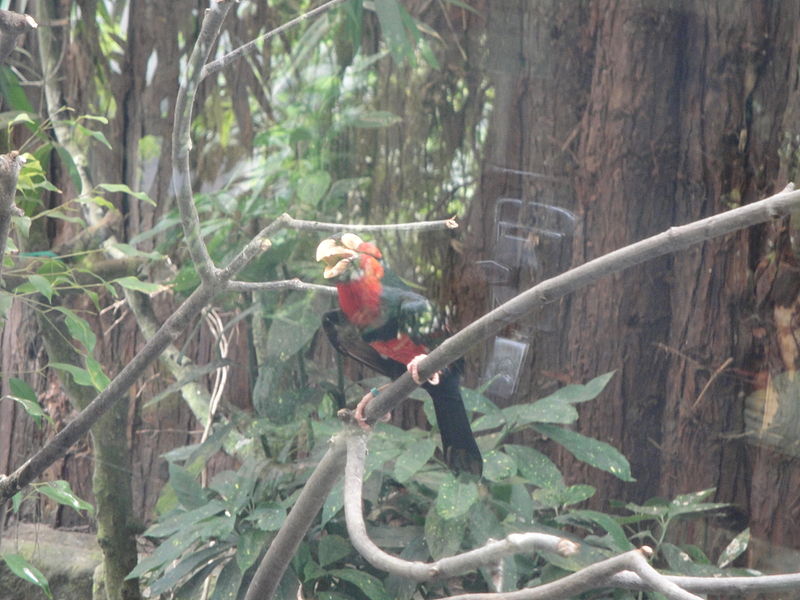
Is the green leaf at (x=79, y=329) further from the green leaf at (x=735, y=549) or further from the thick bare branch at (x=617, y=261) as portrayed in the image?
the green leaf at (x=735, y=549)

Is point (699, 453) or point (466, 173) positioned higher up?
point (466, 173)

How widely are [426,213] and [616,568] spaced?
104 cm

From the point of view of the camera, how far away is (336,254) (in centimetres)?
110

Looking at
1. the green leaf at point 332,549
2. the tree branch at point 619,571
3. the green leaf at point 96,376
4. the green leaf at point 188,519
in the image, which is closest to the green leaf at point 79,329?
the green leaf at point 96,376

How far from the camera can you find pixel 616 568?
0.49m

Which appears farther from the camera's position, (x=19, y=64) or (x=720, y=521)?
(x=19, y=64)

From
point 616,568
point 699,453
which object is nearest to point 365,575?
point 699,453

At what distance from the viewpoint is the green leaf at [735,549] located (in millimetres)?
1359

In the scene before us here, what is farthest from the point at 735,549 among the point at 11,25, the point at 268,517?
the point at 11,25

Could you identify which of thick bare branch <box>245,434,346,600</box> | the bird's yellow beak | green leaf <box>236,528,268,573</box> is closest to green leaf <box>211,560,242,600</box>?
green leaf <box>236,528,268,573</box>

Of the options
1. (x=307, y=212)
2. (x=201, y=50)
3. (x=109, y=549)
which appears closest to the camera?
(x=201, y=50)

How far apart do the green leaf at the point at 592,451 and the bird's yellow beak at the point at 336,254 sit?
451 mm

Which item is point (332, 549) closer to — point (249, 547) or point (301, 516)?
point (249, 547)

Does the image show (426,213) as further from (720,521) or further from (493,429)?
(720,521)
